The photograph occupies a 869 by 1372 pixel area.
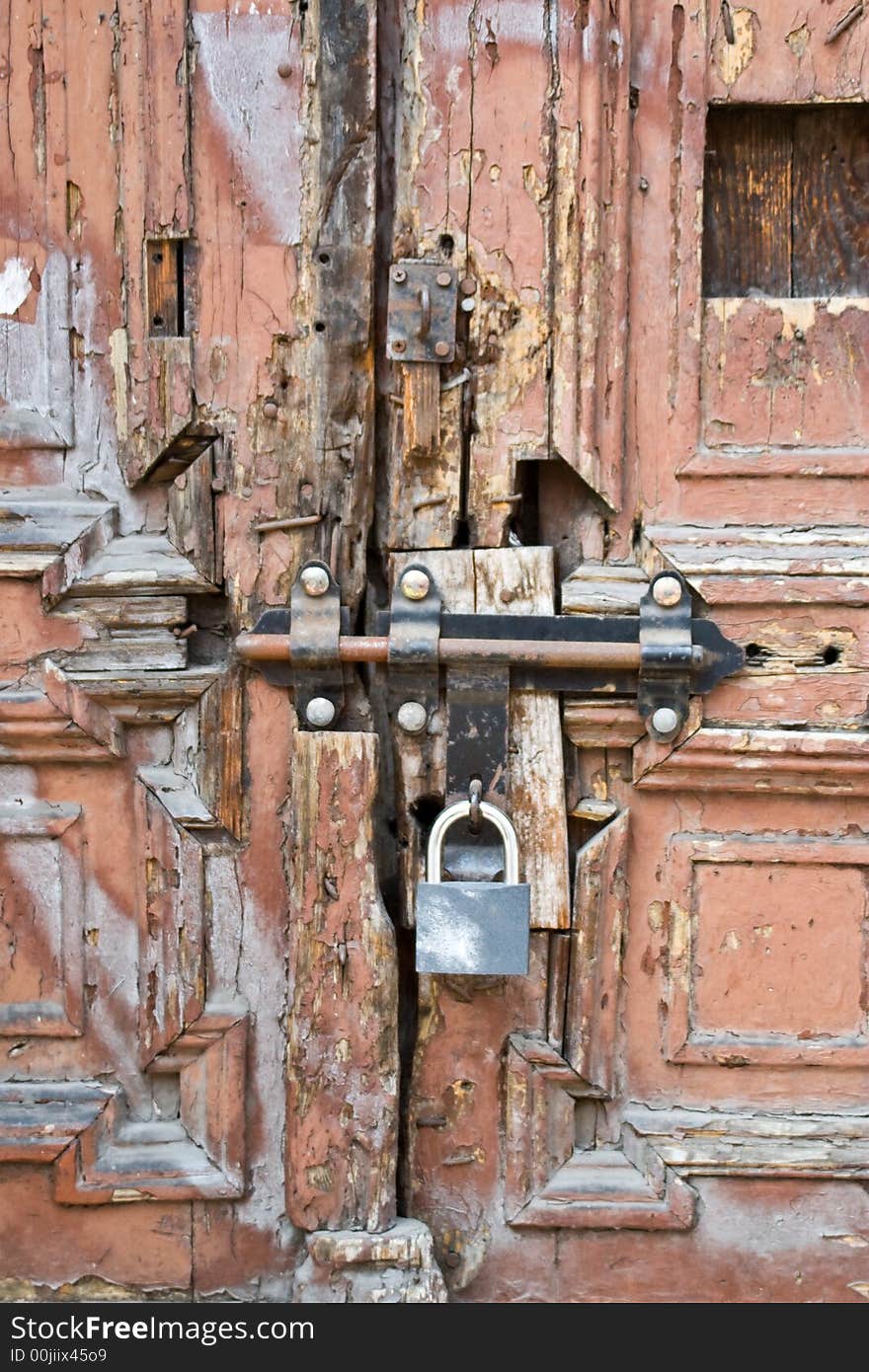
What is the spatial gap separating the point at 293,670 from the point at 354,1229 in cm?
67

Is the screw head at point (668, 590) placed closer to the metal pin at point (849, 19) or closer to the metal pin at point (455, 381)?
the metal pin at point (455, 381)

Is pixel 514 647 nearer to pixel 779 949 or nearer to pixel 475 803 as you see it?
pixel 475 803

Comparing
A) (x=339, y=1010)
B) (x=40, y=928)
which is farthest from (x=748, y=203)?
(x=40, y=928)

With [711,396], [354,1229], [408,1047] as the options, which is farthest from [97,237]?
[354,1229]

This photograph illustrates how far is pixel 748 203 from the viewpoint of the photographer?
1475 mm

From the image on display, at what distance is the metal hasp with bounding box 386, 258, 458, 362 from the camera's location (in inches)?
55.5

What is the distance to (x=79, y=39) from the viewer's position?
1.43m

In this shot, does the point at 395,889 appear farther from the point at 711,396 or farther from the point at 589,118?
the point at 589,118

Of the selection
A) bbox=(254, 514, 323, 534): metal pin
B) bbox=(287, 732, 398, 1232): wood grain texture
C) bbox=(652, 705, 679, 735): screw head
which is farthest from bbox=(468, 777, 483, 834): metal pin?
bbox=(254, 514, 323, 534): metal pin

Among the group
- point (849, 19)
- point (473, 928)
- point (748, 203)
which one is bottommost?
point (473, 928)

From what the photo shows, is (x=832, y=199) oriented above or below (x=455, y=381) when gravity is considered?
above

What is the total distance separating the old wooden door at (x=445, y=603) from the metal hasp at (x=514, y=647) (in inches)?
1.2

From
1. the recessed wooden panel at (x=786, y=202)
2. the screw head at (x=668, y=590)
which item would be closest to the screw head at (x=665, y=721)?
the screw head at (x=668, y=590)

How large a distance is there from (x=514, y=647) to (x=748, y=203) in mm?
609
